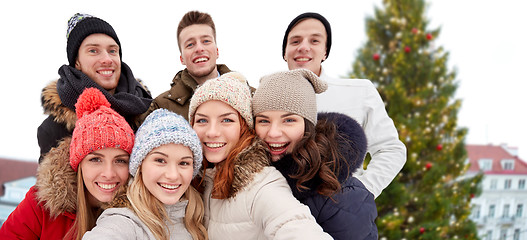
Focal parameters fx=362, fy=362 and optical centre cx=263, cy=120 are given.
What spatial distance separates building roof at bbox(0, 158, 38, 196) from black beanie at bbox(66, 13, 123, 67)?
239cm

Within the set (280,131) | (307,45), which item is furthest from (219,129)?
(307,45)

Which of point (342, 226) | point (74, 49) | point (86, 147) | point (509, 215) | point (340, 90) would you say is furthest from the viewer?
point (509, 215)

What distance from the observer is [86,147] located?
150cm

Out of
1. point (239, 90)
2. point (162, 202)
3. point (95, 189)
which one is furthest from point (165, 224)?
point (239, 90)

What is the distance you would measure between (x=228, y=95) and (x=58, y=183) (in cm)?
84

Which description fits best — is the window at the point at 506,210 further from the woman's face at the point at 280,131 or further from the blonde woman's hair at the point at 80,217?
the blonde woman's hair at the point at 80,217

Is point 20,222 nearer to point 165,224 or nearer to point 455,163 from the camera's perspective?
point 165,224

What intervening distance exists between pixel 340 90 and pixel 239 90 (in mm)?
811

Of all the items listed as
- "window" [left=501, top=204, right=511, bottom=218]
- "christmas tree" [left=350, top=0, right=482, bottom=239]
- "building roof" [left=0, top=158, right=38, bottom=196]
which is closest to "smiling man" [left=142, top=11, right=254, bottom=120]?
"christmas tree" [left=350, top=0, right=482, bottom=239]

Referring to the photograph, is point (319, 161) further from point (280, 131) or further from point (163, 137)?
point (163, 137)

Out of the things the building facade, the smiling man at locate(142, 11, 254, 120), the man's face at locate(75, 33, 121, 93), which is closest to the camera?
the man's face at locate(75, 33, 121, 93)

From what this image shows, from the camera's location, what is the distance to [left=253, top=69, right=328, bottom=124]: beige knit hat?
1.50 meters

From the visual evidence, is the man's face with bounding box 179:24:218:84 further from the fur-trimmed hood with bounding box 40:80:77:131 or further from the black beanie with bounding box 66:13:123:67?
the fur-trimmed hood with bounding box 40:80:77:131

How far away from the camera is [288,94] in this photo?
4.94 ft
